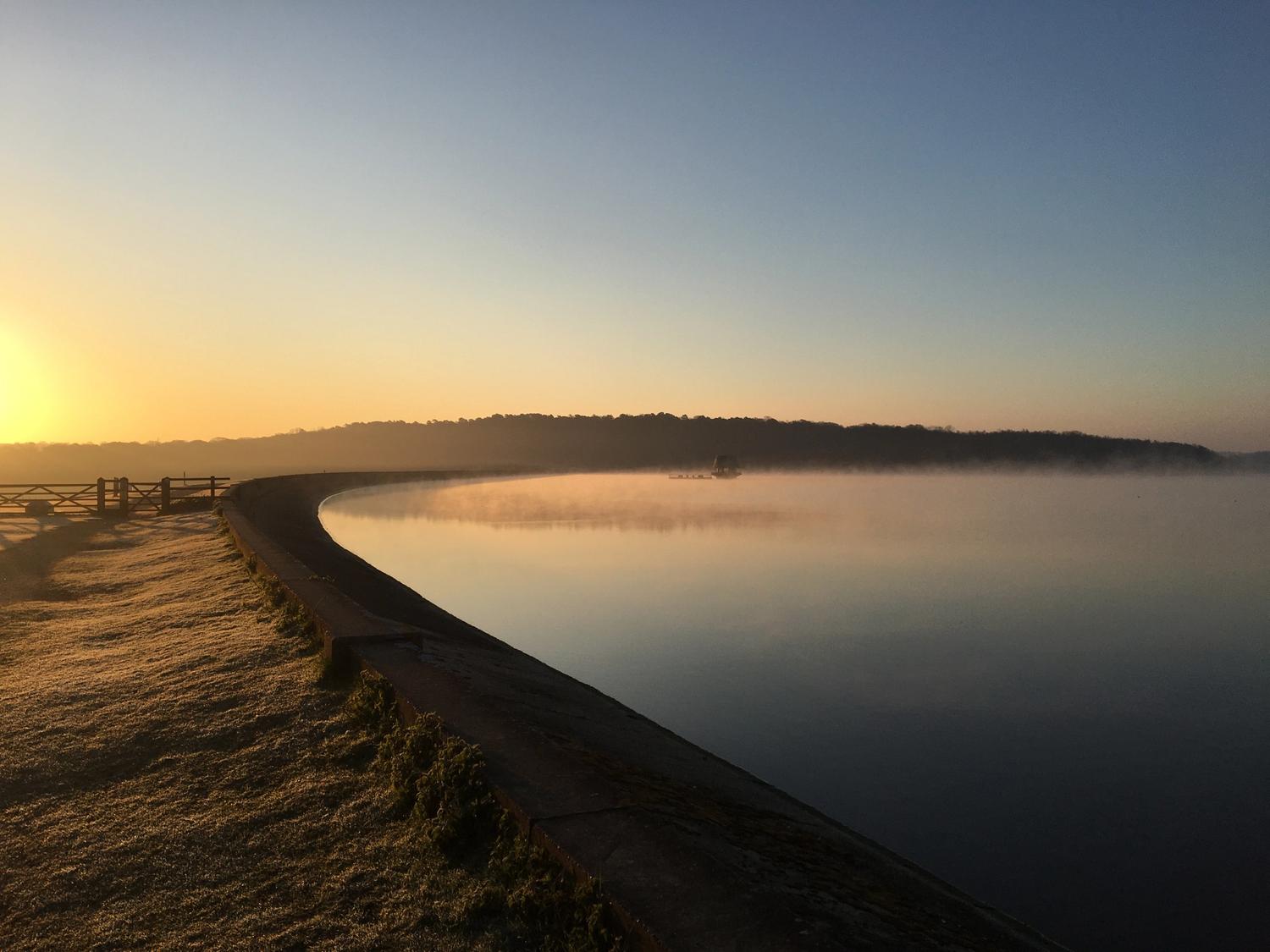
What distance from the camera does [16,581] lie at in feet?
58.5

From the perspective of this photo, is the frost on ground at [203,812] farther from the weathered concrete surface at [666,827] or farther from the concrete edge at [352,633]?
the weathered concrete surface at [666,827]

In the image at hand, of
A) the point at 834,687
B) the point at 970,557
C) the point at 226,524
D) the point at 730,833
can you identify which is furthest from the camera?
the point at 970,557

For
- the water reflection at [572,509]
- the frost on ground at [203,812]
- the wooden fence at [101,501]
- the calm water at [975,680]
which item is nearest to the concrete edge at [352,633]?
the frost on ground at [203,812]

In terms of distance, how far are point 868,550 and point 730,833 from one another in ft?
112

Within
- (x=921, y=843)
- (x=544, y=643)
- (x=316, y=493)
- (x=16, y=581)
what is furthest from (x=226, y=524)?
(x=316, y=493)

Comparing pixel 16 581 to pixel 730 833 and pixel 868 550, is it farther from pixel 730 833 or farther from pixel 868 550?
pixel 868 550

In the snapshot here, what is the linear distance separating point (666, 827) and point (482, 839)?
121 cm

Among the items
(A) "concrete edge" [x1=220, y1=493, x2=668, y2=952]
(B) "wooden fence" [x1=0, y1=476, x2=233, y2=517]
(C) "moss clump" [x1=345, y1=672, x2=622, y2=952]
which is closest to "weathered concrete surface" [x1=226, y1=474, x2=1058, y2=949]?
(A) "concrete edge" [x1=220, y1=493, x2=668, y2=952]

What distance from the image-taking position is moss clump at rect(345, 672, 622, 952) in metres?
4.50

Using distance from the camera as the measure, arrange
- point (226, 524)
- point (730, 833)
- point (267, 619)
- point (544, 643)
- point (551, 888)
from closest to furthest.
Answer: point (551, 888)
point (730, 833)
point (267, 619)
point (544, 643)
point (226, 524)

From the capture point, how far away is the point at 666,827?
575 centimetres

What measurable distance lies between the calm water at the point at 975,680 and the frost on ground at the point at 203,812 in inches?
245

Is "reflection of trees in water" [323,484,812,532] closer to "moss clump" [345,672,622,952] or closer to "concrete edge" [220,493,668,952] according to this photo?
"concrete edge" [220,493,668,952]

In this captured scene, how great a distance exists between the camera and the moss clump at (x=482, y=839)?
4.50m
